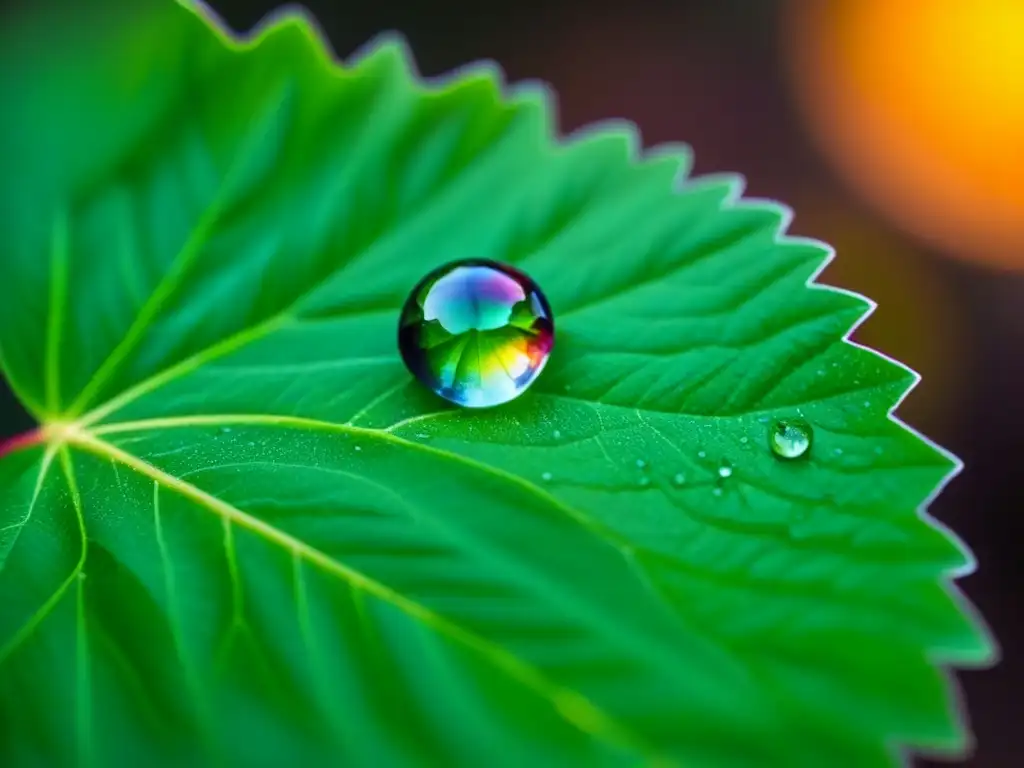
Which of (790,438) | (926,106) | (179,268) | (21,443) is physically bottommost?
(790,438)

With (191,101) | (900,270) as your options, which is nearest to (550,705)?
(191,101)

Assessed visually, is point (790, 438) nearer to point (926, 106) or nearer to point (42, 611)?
point (42, 611)

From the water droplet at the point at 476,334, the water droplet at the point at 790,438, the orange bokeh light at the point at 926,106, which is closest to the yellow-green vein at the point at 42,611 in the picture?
the water droplet at the point at 476,334

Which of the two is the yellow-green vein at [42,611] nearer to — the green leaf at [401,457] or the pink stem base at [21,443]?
the green leaf at [401,457]

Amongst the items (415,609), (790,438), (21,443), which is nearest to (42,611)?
(21,443)

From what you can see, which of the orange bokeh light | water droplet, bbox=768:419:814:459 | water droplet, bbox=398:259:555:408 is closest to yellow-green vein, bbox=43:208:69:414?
water droplet, bbox=398:259:555:408

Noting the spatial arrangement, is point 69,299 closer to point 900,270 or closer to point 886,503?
point 886,503
